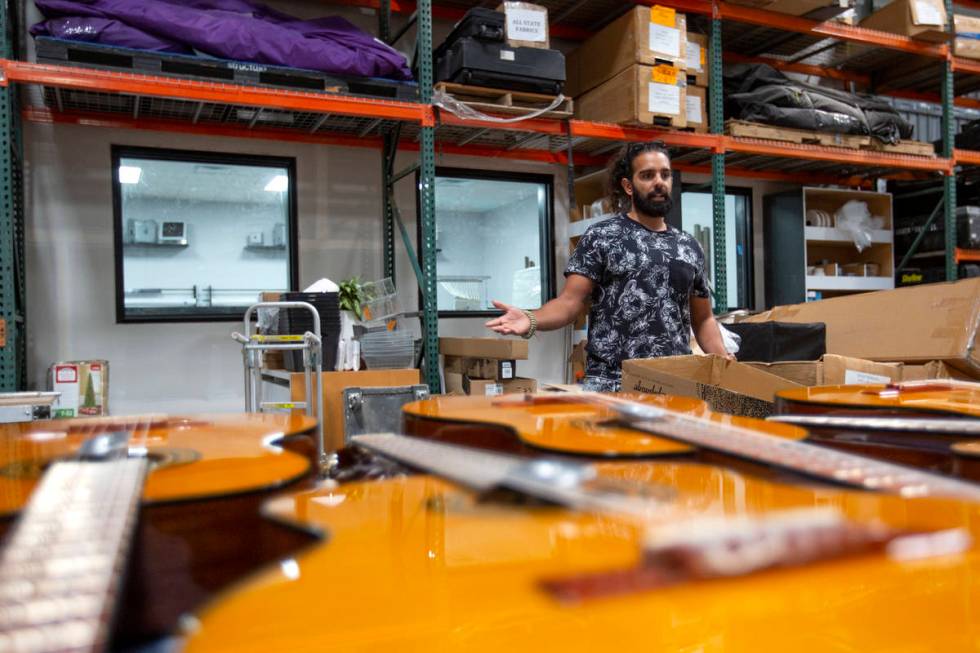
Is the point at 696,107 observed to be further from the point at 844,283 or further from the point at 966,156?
the point at 966,156

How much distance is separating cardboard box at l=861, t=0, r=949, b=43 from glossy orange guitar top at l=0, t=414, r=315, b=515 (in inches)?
208

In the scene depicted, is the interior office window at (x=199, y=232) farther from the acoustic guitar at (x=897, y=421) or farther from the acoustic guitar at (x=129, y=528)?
the acoustic guitar at (x=897, y=421)

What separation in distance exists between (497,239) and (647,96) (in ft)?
4.64

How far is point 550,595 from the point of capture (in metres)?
0.31

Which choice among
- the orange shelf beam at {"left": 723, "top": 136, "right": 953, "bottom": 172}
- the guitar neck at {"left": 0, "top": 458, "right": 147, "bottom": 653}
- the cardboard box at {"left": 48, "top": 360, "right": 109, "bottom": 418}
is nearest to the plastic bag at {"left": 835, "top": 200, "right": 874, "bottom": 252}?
the orange shelf beam at {"left": 723, "top": 136, "right": 953, "bottom": 172}

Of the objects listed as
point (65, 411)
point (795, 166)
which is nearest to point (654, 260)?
point (65, 411)

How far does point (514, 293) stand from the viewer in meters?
4.96

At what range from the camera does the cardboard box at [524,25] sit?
3.75 metres

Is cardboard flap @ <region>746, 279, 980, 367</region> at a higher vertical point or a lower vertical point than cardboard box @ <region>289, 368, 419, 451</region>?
higher

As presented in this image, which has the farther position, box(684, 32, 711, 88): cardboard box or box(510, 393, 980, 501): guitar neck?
box(684, 32, 711, 88): cardboard box

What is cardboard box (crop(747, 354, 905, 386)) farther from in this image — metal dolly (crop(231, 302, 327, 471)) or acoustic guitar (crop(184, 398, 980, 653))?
metal dolly (crop(231, 302, 327, 471))

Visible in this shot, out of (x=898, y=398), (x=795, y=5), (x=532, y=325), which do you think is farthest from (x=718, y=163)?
(x=898, y=398)

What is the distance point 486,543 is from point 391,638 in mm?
84

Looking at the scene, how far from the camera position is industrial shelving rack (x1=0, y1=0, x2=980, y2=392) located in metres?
3.21
